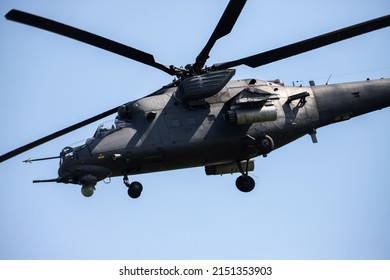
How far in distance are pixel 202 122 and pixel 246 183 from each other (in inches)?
113

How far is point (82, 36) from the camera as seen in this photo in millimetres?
15781

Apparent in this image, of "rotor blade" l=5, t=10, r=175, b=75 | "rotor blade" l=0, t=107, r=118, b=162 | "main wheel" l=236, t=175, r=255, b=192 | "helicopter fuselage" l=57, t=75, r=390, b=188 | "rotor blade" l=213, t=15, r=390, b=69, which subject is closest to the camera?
"rotor blade" l=5, t=10, r=175, b=75

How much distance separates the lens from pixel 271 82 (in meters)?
20.0

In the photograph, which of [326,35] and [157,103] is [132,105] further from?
[326,35]

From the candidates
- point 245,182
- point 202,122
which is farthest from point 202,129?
point 245,182

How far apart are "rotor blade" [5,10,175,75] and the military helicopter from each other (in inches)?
2.0

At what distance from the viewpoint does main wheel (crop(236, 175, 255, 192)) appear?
19703 mm

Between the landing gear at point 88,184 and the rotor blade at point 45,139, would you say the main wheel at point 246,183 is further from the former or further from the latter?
the rotor blade at point 45,139

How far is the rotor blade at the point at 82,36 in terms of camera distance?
14759 millimetres

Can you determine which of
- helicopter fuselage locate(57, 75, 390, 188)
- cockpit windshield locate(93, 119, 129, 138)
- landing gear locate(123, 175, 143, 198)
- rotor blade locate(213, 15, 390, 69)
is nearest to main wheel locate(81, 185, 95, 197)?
helicopter fuselage locate(57, 75, 390, 188)

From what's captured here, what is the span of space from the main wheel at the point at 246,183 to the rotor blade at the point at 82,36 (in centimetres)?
499

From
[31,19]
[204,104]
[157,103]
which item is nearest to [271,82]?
[204,104]

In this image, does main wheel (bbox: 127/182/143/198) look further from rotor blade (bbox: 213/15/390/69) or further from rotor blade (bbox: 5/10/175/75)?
rotor blade (bbox: 213/15/390/69)

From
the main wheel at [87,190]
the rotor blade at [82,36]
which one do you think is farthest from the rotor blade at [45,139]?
the rotor blade at [82,36]
